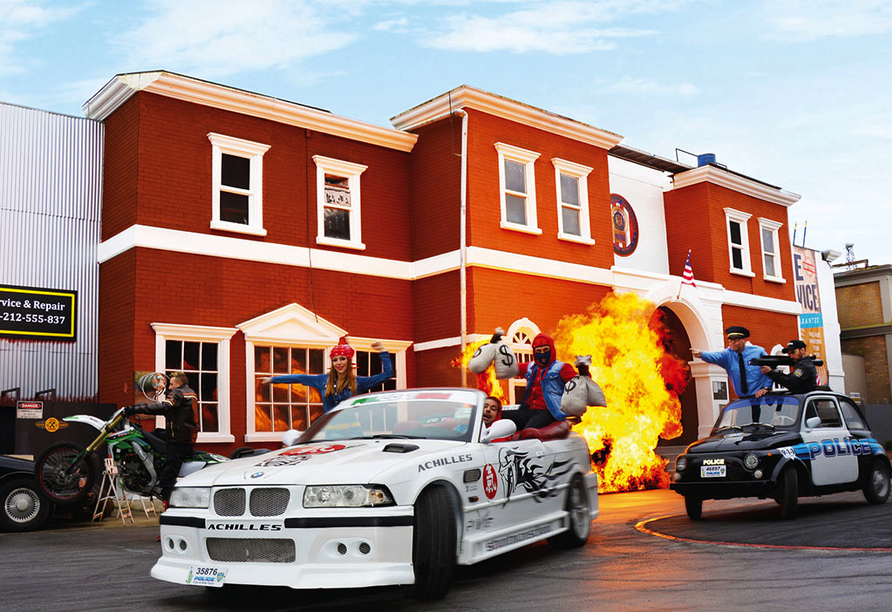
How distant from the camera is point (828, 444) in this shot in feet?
35.4

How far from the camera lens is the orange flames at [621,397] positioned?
16375mm

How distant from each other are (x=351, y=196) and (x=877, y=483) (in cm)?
1114

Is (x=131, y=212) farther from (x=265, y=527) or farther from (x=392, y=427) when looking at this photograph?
(x=265, y=527)

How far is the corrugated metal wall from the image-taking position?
1548cm

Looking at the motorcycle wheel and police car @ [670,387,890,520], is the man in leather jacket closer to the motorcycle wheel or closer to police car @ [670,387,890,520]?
the motorcycle wheel

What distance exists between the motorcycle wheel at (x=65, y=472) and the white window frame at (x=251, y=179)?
20.2 feet

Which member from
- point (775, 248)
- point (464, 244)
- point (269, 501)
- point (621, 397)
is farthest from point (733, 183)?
point (269, 501)

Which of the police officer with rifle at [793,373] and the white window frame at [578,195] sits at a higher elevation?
the white window frame at [578,195]

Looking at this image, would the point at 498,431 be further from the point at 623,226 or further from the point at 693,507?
the point at 623,226

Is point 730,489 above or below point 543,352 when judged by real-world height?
below

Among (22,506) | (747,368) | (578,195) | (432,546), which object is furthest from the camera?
(578,195)

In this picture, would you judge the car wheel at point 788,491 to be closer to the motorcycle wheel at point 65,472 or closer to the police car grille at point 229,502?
the police car grille at point 229,502

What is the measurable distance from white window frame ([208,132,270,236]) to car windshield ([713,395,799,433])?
9.41 metres

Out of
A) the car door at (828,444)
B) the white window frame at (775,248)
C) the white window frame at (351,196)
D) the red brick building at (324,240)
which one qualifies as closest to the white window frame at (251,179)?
the red brick building at (324,240)
